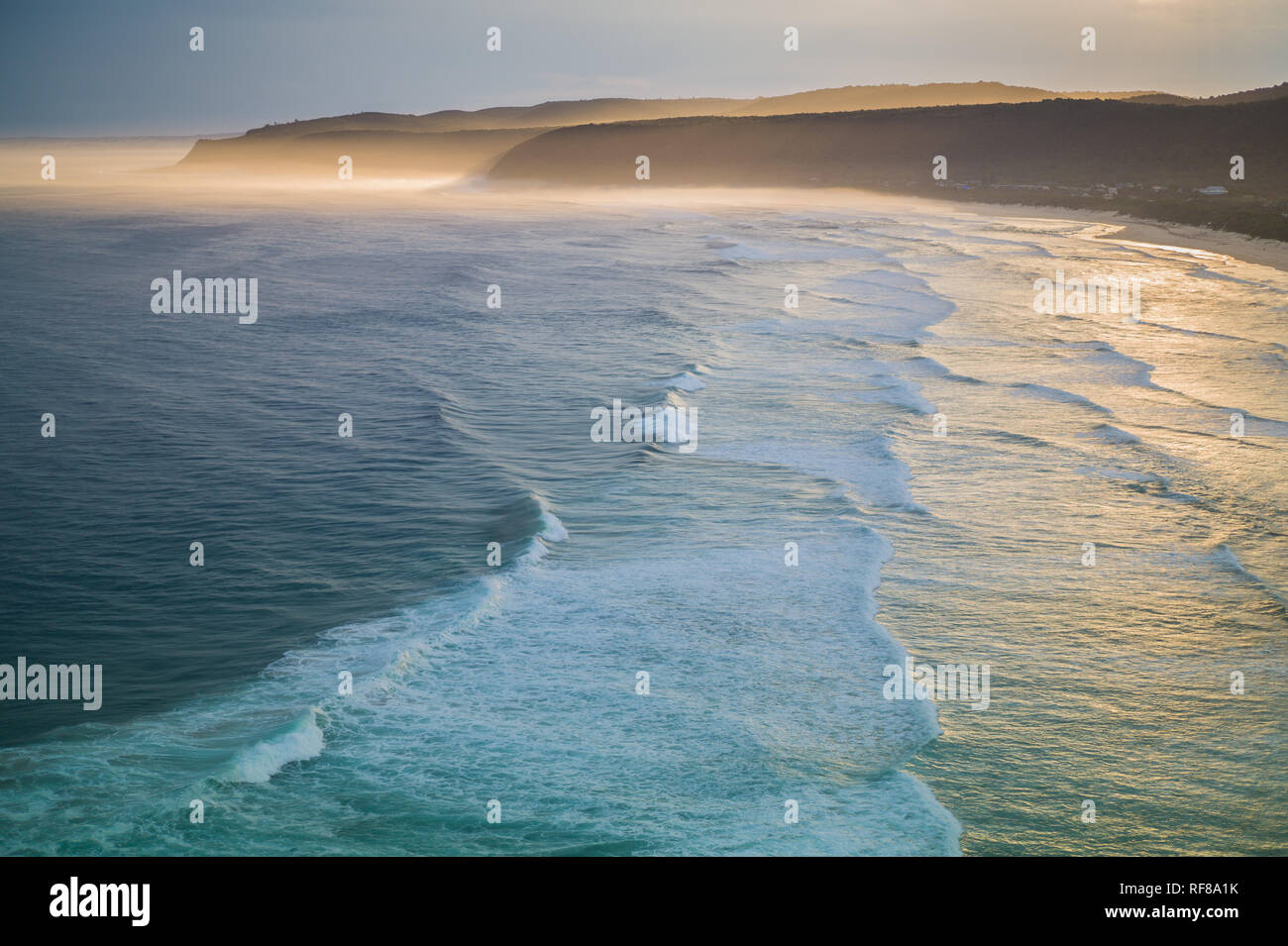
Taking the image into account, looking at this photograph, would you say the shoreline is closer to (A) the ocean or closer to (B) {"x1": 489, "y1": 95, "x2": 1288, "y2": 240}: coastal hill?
(B) {"x1": 489, "y1": 95, "x2": 1288, "y2": 240}: coastal hill

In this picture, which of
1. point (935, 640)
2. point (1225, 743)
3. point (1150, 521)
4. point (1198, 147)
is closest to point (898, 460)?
point (1150, 521)

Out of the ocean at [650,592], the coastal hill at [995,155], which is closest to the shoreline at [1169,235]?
the coastal hill at [995,155]

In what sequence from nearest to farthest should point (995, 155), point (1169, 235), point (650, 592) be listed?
point (650, 592), point (1169, 235), point (995, 155)

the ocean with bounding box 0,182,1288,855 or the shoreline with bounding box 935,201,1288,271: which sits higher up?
the shoreline with bounding box 935,201,1288,271

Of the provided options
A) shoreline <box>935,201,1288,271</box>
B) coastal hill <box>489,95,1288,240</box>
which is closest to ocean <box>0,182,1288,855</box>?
shoreline <box>935,201,1288,271</box>

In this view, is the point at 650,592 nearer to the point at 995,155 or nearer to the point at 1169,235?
the point at 1169,235

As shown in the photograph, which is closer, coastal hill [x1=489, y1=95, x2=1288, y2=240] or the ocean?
the ocean

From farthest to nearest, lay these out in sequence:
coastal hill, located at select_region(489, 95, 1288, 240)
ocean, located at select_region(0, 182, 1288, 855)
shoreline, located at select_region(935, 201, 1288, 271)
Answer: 1. coastal hill, located at select_region(489, 95, 1288, 240)
2. shoreline, located at select_region(935, 201, 1288, 271)
3. ocean, located at select_region(0, 182, 1288, 855)

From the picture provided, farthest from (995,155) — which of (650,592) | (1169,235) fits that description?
(650,592)

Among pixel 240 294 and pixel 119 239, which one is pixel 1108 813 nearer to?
pixel 240 294

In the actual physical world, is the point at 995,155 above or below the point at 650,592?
above
